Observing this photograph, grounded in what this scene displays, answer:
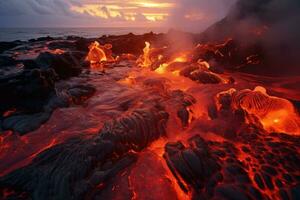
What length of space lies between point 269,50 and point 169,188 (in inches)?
427

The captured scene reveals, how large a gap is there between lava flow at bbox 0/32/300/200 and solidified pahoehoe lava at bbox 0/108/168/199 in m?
0.02

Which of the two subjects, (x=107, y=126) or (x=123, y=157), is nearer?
(x=123, y=157)

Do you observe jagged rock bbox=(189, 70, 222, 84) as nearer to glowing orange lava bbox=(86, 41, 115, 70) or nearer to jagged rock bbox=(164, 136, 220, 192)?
jagged rock bbox=(164, 136, 220, 192)

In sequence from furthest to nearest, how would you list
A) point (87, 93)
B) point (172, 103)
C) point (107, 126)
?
point (87, 93) → point (172, 103) → point (107, 126)

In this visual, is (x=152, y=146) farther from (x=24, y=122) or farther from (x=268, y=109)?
(x=24, y=122)

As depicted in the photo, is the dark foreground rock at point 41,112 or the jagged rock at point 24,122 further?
the dark foreground rock at point 41,112

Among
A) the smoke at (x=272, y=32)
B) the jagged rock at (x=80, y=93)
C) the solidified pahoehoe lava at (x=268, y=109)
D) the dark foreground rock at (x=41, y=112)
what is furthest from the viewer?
the smoke at (x=272, y=32)

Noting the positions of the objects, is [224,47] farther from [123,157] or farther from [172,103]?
[123,157]

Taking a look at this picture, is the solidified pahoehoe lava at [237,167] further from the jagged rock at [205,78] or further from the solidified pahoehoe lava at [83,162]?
the jagged rock at [205,78]

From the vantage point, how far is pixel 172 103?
7.80 meters

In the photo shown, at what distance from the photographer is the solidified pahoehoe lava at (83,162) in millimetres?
4109

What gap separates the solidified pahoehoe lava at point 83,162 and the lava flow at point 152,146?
22 mm

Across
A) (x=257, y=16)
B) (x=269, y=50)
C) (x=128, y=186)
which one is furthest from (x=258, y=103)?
(x=257, y=16)

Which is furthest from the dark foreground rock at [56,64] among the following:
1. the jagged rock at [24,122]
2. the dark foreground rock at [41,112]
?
the jagged rock at [24,122]
